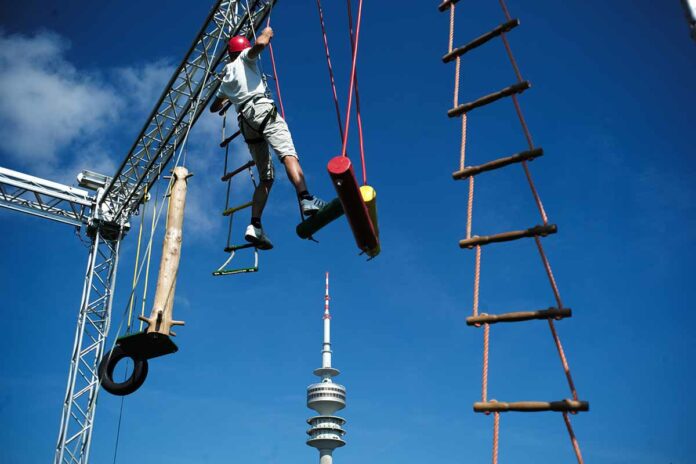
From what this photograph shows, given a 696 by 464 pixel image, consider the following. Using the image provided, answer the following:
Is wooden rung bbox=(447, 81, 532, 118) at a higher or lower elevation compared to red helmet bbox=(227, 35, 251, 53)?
lower

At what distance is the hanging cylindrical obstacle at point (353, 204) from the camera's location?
4199 mm

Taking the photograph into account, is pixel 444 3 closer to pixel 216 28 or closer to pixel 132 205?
pixel 216 28

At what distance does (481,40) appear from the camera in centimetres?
579

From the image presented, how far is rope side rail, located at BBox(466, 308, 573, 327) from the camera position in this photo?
14.0ft

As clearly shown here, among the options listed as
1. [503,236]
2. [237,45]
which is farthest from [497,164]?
[237,45]

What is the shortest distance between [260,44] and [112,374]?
299 cm

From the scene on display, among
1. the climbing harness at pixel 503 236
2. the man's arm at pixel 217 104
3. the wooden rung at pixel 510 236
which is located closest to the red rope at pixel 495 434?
the climbing harness at pixel 503 236

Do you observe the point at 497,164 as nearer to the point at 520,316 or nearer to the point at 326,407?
the point at 520,316

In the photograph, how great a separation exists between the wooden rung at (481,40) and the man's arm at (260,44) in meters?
1.61

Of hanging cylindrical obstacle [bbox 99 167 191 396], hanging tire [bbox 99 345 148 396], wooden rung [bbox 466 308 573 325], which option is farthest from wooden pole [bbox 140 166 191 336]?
wooden rung [bbox 466 308 573 325]

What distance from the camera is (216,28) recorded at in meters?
10.8

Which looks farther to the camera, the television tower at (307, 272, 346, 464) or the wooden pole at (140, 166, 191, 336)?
the television tower at (307, 272, 346, 464)

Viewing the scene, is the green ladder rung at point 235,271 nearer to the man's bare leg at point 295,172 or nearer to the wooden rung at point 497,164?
the man's bare leg at point 295,172

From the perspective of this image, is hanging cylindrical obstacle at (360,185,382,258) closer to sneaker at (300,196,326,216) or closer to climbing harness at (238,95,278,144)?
sneaker at (300,196,326,216)
